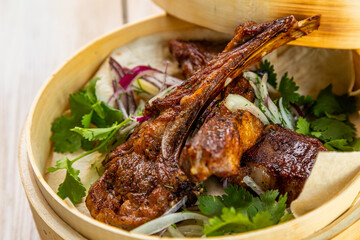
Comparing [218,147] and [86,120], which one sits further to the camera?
[86,120]

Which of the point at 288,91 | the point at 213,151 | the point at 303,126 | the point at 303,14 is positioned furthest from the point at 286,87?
the point at 213,151

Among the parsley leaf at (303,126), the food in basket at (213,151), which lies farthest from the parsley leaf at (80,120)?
the parsley leaf at (303,126)

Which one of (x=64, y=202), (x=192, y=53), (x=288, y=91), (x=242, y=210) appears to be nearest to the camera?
(x=242, y=210)

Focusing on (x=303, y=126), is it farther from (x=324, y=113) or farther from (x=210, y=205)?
(x=210, y=205)

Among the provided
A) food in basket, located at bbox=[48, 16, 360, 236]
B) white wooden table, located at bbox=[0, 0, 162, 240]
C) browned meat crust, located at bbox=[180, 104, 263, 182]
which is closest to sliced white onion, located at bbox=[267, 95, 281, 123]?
food in basket, located at bbox=[48, 16, 360, 236]

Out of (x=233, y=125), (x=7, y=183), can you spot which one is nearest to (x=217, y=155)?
(x=233, y=125)

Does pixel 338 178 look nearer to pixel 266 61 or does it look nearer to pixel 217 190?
pixel 217 190

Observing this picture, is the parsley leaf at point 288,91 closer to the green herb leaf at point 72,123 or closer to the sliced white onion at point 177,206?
the sliced white onion at point 177,206
